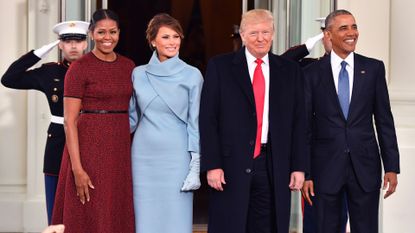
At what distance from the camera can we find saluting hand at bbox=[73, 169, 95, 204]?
391cm

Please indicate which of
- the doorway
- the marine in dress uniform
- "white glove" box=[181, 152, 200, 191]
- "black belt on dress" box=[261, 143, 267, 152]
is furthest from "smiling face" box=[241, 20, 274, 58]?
the doorway

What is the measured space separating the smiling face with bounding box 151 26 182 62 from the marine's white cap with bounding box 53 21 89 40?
70 cm

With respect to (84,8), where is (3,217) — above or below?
below

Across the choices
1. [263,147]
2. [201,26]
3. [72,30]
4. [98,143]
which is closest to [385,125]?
[263,147]

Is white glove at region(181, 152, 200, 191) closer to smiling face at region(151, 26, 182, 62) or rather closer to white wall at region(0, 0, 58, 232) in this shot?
smiling face at region(151, 26, 182, 62)

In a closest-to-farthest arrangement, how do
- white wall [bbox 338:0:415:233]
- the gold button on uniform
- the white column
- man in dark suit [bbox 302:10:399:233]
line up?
man in dark suit [bbox 302:10:399:233] → the gold button on uniform → white wall [bbox 338:0:415:233] → the white column

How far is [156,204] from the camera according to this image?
4.01 m

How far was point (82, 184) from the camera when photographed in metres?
3.92

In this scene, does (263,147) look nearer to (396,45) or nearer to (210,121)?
(210,121)

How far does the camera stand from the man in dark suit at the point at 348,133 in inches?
161

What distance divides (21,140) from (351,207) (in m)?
2.92

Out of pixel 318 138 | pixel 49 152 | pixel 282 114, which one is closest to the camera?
pixel 282 114

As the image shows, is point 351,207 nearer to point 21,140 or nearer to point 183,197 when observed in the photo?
point 183,197

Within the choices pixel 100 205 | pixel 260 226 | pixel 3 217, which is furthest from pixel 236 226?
pixel 3 217
